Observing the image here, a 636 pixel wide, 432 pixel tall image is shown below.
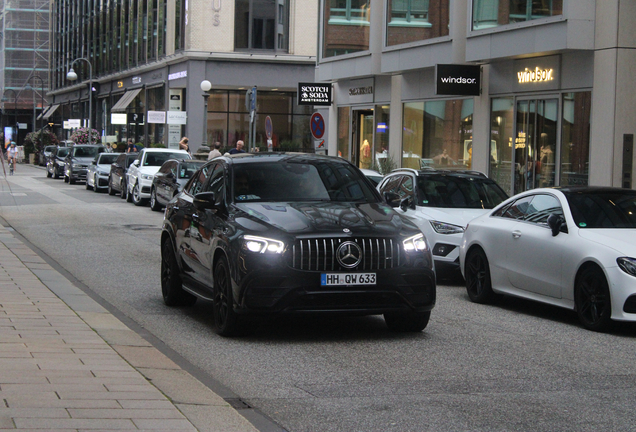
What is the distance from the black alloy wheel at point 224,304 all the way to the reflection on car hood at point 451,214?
17.9 feet

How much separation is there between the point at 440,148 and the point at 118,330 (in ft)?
65.1

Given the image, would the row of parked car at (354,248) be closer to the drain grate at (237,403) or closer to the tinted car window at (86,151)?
the drain grate at (237,403)

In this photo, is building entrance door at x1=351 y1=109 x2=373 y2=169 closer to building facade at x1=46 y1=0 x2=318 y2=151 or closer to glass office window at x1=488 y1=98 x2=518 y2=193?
glass office window at x1=488 y1=98 x2=518 y2=193

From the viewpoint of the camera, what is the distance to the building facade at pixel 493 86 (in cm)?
1930

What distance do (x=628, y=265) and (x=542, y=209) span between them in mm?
1729

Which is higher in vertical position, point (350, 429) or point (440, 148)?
point (440, 148)

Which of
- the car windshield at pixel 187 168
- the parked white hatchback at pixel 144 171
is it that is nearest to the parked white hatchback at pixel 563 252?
the car windshield at pixel 187 168

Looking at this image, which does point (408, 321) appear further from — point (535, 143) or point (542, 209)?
point (535, 143)

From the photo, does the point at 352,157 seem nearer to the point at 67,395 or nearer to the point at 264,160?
the point at 264,160

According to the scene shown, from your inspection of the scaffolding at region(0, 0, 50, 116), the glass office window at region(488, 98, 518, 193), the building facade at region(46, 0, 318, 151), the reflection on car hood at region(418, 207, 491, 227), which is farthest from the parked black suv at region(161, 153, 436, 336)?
the scaffolding at region(0, 0, 50, 116)

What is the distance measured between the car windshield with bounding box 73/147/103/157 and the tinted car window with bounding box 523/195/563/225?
38862 mm

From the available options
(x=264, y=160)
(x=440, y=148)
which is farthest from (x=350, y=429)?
(x=440, y=148)

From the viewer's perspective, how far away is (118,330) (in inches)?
328

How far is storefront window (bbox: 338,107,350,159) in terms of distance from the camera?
33.9m
